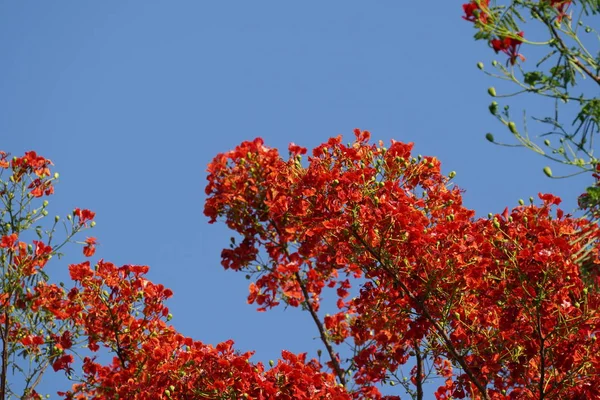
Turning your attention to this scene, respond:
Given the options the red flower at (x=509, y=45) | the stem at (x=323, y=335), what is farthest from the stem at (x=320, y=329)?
the red flower at (x=509, y=45)

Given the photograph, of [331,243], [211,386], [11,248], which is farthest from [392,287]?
[11,248]

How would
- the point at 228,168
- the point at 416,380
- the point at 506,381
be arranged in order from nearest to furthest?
the point at 506,381 → the point at 416,380 → the point at 228,168

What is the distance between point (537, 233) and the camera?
836cm

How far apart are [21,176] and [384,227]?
4119 mm

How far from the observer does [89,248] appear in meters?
10.3

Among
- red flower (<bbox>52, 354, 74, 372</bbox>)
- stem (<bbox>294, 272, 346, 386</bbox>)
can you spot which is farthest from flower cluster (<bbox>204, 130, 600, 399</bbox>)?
red flower (<bbox>52, 354, 74, 372</bbox>)

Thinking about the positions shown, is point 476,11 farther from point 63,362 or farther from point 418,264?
point 63,362

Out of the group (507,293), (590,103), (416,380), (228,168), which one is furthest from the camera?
(228,168)

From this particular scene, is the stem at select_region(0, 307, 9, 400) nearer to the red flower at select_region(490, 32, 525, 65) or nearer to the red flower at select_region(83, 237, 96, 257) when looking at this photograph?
the red flower at select_region(83, 237, 96, 257)

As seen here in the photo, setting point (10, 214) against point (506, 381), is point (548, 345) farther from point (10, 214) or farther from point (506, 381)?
point (10, 214)

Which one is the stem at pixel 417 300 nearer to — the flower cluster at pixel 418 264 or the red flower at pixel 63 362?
the flower cluster at pixel 418 264

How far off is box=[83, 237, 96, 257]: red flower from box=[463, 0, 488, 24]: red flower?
5.86 m

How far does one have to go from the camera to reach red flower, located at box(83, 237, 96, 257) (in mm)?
10250

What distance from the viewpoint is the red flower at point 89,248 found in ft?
33.6
